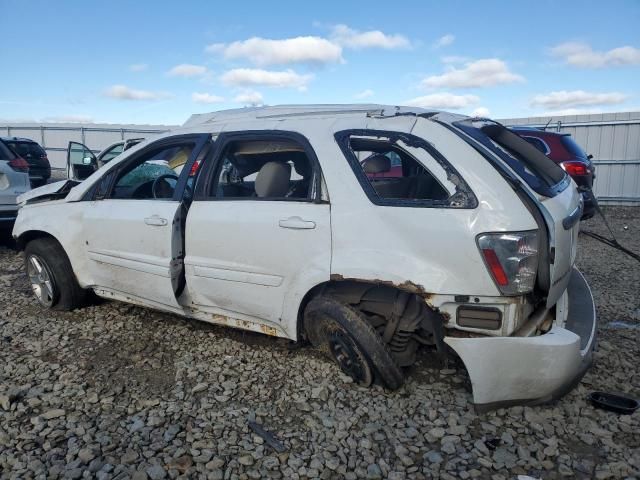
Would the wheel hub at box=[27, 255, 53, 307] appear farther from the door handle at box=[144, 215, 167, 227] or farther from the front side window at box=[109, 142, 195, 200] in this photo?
the door handle at box=[144, 215, 167, 227]

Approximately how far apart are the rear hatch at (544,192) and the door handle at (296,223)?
102 centimetres

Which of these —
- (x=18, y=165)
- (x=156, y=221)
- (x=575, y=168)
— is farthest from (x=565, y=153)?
(x=18, y=165)

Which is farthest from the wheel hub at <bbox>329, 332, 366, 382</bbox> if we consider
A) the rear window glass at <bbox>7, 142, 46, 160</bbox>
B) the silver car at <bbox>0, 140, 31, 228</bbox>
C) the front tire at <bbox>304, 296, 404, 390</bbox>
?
the rear window glass at <bbox>7, 142, 46, 160</bbox>

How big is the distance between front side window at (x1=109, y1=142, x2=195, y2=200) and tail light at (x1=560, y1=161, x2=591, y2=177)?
6003 millimetres

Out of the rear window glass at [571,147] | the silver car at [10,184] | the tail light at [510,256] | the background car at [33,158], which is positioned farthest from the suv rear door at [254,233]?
the background car at [33,158]

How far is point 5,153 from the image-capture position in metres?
7.00

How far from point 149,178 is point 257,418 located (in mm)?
2510

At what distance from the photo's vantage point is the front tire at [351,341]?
9.18ft

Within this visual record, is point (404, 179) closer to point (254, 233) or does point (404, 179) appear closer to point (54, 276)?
point (254, 233)

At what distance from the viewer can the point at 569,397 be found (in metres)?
2.87

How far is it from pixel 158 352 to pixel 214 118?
6.09 ft

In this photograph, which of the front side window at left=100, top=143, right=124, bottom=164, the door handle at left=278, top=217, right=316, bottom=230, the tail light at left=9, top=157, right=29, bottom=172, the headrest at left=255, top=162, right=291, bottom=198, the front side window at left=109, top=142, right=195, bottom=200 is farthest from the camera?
the front side window at left=100, top=143, right=124, bottom=164

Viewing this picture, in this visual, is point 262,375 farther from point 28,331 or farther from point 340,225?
point 28,331

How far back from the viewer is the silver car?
21.7ft
